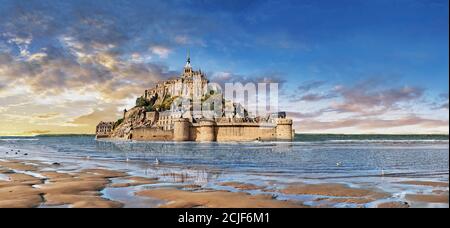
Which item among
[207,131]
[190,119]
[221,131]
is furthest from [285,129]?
[190,119]

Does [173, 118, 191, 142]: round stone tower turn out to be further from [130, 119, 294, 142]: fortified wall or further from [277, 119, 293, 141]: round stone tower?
[277, 119, 293, 141]: round stone tower

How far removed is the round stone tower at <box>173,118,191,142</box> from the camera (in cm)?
9325

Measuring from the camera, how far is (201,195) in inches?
445

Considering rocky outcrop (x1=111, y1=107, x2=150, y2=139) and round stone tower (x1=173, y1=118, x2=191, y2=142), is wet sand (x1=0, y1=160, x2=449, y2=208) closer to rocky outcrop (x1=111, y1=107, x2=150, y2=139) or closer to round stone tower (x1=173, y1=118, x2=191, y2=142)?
round stone tower (x1=173, y1=118, x2=191, y2=142)

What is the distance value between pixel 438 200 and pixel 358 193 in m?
2.22

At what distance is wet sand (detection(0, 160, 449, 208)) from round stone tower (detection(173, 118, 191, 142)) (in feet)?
258

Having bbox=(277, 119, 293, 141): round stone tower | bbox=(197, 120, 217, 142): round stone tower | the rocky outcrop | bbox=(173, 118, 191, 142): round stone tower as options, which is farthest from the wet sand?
the rocky outcrop

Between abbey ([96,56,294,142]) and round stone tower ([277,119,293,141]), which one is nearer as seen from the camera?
round stone tower ([277,119,293,141])

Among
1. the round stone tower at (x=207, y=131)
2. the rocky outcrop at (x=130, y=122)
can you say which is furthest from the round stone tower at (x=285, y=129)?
the rocky outcrop at (x=130, y=122)

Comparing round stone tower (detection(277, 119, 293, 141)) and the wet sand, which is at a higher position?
round stone tower (detection(277, 119, 293, 141))

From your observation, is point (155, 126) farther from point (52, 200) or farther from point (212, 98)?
point (52, 200)

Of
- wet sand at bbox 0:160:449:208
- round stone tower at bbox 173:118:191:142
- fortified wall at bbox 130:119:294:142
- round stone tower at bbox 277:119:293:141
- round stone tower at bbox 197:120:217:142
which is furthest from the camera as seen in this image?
round stone tower at bbox 173:118:191:142

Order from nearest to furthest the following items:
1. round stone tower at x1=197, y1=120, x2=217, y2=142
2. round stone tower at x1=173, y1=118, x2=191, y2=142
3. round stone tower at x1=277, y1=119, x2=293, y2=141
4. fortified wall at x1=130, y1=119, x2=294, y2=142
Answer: round stone tower at x1=277, y1=119, x2=293, y2=141
round stone tower at x1=197, y1=120, x2=217, y2=142
fortified wall at x1=130, y1=119, x2=294, y2=142
round stone tower at x1=173, y1=118, x2=191, y2=142
